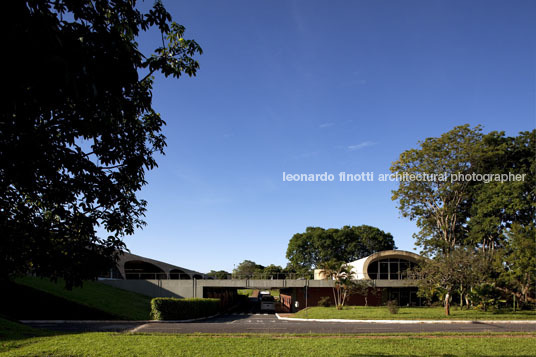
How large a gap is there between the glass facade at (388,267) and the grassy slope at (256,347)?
92.3 feet

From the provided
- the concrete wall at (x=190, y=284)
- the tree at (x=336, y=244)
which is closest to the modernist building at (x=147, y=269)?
the concrete wall at (x=190, y=284)

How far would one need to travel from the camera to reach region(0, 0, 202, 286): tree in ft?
16.6

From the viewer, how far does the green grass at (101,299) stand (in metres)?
28.2

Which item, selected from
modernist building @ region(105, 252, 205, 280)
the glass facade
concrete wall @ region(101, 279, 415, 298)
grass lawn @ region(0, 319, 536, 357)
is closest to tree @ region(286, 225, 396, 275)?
modernist building @ region(105, 252, 205, 280)

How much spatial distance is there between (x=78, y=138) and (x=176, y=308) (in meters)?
23.5

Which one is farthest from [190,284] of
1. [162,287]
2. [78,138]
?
[78,138]

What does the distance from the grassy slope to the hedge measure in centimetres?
1305

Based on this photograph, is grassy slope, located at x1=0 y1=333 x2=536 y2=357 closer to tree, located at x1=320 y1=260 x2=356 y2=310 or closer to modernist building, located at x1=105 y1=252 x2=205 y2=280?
tree, located at x1=320 y1=260 x2=356 y2=310

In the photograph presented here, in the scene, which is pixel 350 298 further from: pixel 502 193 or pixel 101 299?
pixel 101 299

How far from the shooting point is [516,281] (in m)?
30.5

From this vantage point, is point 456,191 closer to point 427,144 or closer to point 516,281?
point 427,144

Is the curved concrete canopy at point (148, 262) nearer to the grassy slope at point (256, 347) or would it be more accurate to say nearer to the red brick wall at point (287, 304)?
the red brick wall at point (287, 304)

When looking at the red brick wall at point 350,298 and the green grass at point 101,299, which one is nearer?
the green grass at point 101,299

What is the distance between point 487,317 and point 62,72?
3091cm
